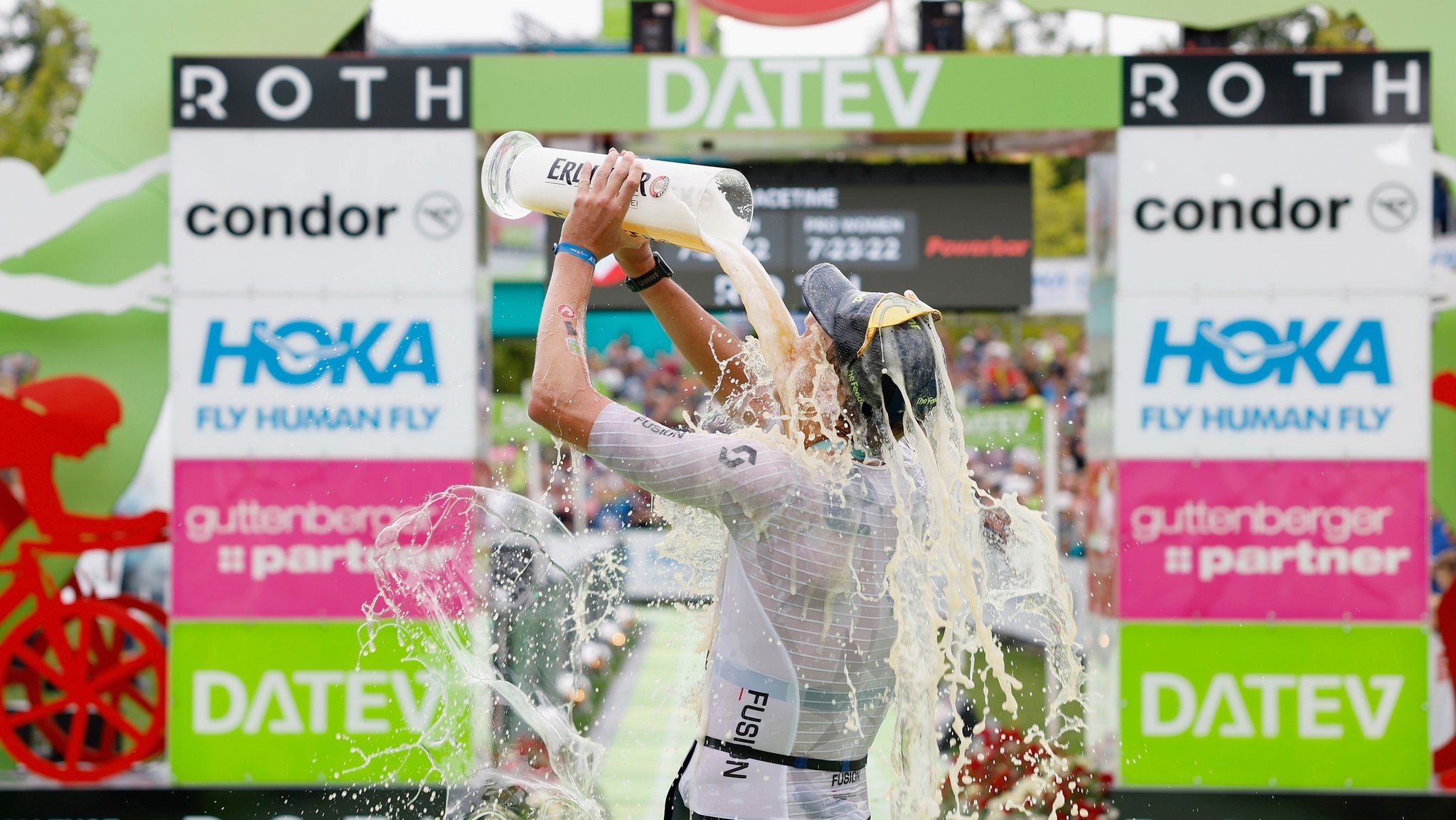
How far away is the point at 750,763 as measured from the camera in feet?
7.83

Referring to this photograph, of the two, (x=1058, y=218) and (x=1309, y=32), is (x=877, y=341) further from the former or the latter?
(x=1309, y=32)

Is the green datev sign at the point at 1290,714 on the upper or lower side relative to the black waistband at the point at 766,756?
lower

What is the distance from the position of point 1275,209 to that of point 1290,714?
7.40 ft

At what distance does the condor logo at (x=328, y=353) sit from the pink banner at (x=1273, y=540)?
3229mm

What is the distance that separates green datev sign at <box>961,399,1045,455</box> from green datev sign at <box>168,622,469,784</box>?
480 cm

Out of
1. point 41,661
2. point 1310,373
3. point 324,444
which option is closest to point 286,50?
point 324,444

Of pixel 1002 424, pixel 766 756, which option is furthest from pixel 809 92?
pixel 1002 424

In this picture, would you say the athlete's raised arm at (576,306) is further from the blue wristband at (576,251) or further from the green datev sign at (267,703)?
the green datev sign at (267,703)

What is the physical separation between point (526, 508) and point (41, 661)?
3.58 meters

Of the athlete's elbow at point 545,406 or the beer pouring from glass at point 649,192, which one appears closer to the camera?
the athlete's elbow at point 545,406

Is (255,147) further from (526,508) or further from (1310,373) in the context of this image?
(1310,373)

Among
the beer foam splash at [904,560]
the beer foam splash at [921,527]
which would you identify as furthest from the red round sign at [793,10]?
the beer foam splash at [921,527]

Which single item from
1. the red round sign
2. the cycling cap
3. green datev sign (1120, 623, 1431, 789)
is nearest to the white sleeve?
the cycling cap

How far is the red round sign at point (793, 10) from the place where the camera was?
6.11 m
